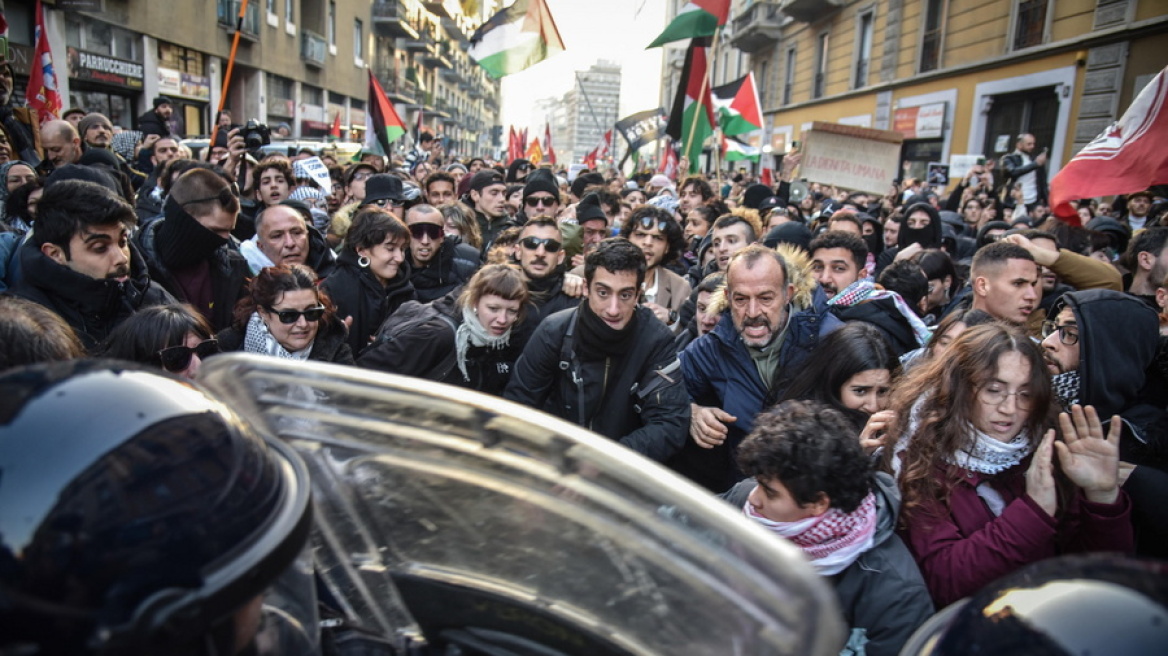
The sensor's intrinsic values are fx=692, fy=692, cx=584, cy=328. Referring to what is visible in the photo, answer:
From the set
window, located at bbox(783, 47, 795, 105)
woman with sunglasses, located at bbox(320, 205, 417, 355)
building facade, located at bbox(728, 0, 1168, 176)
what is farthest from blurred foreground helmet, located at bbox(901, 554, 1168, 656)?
window, located at bbox(783, 47, 795, 105)

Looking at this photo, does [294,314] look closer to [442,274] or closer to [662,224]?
[442,274]

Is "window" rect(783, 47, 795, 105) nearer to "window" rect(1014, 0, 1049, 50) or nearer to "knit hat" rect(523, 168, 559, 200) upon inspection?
"window" rect(1014, 0, 1049, 50)

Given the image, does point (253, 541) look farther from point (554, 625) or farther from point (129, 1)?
point (129, 1)

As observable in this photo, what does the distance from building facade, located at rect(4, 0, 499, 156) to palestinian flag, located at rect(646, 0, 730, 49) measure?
4044mm

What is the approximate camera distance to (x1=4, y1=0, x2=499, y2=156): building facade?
13648mm

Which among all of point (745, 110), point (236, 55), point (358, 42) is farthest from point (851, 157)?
point (358, 42)

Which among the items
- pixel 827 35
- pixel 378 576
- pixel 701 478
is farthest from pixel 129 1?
pixel 827 35

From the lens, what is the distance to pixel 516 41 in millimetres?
9375

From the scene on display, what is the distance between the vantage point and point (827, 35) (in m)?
23.7

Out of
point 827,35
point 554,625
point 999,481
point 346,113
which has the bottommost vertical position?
point 999,481

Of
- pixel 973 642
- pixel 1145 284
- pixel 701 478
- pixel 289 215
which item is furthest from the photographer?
pixel 289 215

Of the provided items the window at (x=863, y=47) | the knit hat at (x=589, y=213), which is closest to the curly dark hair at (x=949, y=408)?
the knit hat at (x=589, y=213)

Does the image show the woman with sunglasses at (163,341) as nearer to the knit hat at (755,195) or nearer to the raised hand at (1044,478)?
the raised hand at (1044,478)

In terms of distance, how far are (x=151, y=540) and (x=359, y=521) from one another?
43 cm
